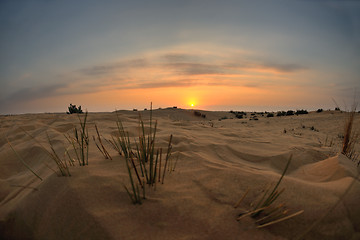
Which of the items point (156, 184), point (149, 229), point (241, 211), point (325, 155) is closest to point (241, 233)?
point (241, 211)

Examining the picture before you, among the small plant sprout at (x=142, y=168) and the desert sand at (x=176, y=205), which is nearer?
the desert sand at (x=176, y=205)

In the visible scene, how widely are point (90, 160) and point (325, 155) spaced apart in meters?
2.78

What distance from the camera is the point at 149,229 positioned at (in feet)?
3.69

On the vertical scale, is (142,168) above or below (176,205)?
above

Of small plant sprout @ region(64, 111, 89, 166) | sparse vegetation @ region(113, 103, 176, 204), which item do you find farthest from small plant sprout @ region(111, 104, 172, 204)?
small plant sprout @ region(64, 111, 89, 166)

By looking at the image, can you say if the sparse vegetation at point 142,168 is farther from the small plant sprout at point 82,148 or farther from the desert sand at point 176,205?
the small plant sprout at point 82,148

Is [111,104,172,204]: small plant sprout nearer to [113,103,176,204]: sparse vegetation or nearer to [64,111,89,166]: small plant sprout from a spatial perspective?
[113,103,176,204]: sparse vegetation

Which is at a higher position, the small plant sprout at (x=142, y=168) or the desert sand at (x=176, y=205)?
the small plant sprout at (x=142, y=168)

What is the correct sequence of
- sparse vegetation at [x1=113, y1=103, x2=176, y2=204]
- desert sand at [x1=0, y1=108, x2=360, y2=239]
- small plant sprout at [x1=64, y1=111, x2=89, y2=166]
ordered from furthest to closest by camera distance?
small plant sprout at [x1=64, y1=111, x2=89, y2=166] → sparse vegetation at [x1=113, y1=103, x2=176, y2=204] → desert sand at [x1=0, y1=108, x2=360, y2=239]

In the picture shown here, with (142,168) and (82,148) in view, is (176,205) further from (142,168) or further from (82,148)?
(82,148)

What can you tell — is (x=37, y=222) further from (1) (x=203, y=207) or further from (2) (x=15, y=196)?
(1) (x=203, y=207)

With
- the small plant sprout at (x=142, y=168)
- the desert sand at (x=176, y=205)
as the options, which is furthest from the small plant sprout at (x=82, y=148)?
the small plant sprout at (x=142, y=168)

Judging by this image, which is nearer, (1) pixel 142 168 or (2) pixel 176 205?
(2) pixel 176 205

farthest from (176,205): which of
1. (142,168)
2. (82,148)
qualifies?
(82,148)
